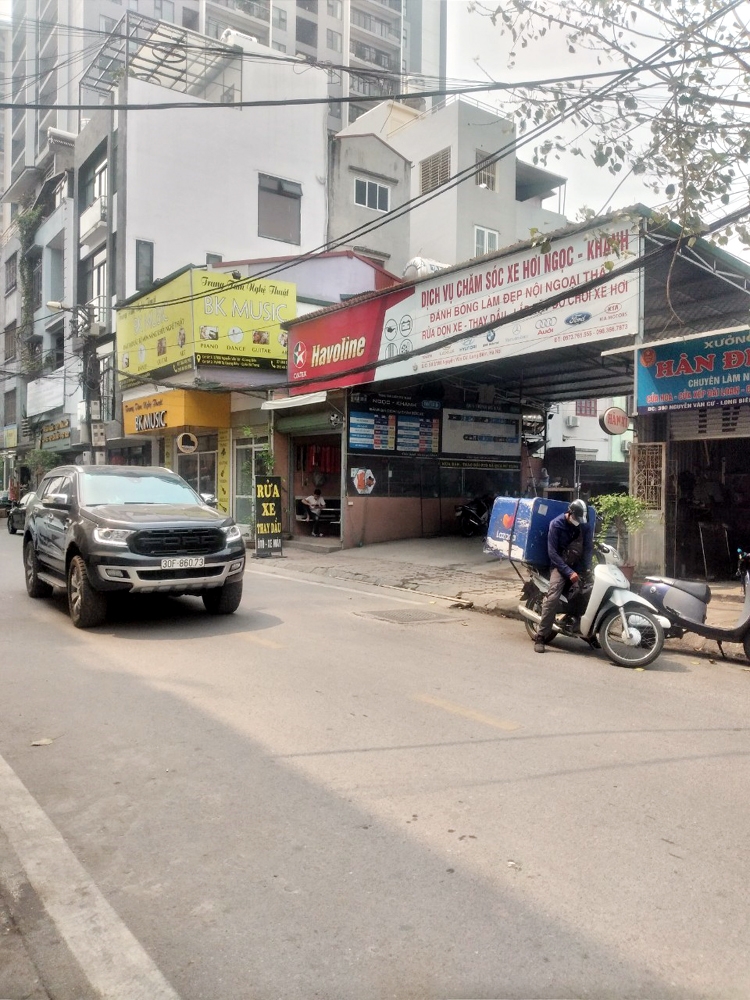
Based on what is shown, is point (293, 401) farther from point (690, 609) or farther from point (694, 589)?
point (690, 609)

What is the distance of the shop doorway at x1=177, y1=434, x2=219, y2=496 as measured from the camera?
24.5 meters

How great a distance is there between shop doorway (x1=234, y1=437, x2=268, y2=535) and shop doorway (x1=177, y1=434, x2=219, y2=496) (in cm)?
117

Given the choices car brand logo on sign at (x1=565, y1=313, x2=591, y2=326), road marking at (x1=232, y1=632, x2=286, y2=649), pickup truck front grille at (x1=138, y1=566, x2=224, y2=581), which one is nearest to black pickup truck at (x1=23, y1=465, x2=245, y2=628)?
pickup truck front grille at (x1=138, y1=566, x2=224, y2=581)

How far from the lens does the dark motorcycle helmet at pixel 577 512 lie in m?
7.93

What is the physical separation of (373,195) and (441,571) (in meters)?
26.3

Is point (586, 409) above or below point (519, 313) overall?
above

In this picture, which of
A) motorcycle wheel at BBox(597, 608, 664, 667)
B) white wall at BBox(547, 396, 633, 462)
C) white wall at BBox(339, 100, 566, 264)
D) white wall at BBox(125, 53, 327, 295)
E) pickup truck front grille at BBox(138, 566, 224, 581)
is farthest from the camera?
white wall at BBox(339, 100, 566, 264)

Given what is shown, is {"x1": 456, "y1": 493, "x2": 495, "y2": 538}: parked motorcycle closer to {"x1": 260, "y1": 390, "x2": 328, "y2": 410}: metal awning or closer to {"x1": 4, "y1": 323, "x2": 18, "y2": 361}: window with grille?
{"x1": 260, "y1": 390, "x2": 328, "y2": 410}: metal awning

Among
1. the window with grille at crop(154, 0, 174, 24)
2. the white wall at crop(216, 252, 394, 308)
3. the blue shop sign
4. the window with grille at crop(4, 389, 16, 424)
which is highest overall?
the window with grille at crop(154, 0, 174, 24)

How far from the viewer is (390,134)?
133 ft

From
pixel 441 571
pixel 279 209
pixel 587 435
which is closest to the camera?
pixel 441 571

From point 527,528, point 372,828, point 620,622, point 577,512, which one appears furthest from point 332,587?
point 372,828

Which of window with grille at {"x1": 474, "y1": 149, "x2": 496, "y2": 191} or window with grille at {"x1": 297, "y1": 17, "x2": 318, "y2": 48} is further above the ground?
window with grille at {"x1": 297, "y1": 17, "x2": 318, "y2": 48}

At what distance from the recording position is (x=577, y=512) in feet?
26.1
